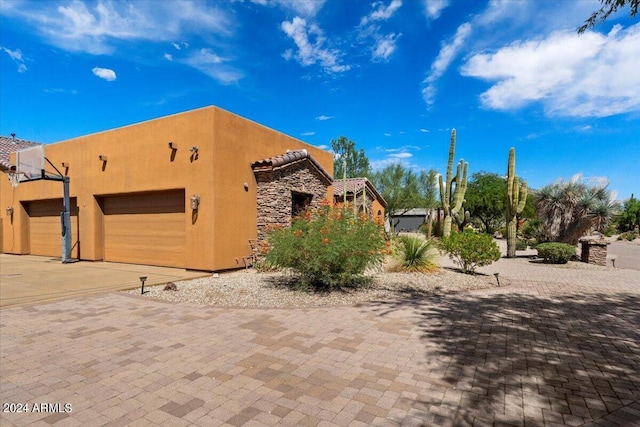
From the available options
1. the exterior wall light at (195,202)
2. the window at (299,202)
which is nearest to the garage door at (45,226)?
the exterior wall light at (195,202)

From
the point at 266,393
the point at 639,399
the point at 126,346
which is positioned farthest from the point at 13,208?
the point at 639,399

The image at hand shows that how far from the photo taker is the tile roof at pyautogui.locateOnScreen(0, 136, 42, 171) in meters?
16.3

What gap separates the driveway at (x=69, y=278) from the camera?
7602mm

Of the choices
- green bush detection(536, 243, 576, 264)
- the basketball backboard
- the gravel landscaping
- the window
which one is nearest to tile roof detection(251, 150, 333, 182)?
the window

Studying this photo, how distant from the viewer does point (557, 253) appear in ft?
46.5

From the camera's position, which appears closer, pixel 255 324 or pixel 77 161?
pixel 255 324

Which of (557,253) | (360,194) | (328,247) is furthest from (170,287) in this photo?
(557,253)

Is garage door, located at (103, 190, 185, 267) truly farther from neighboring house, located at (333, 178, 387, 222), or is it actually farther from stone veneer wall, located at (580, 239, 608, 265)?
stone veneer wall, located at (580, 239, 608, 265)

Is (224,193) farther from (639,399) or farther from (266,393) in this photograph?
(639,399)

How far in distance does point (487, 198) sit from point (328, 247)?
103ft

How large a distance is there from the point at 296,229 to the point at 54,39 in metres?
10.4

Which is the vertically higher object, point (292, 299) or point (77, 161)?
point (77, 161)

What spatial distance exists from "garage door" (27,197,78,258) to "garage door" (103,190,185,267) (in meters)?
2.91

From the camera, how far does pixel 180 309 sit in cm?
658
